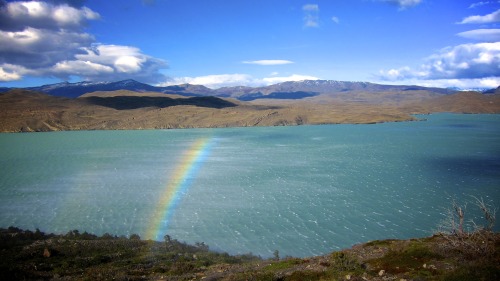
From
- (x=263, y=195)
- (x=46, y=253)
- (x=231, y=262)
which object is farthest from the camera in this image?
(x=263, y=195)

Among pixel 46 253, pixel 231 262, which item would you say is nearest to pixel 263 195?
pixel 231 262

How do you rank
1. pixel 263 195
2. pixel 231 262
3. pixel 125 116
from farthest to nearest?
pixel 125 116 < pixel 263 195 < pixel 231 262

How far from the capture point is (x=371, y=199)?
3488 centimetres

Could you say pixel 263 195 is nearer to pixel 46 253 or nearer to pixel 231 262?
pixel 231 262

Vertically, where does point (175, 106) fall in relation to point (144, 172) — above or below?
above

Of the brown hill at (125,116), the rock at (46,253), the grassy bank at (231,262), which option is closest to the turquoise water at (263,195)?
the grassy bank at (231,262)

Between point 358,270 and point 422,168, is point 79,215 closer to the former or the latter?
point 358,270

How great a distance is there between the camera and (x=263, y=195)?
37125 mm

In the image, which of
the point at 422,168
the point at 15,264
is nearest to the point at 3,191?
the point at 15,264

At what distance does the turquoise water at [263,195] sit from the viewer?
87.2 feet

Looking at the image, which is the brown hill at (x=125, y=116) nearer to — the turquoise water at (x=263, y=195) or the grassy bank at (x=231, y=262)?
the turquoise water at (x=263, y=195)

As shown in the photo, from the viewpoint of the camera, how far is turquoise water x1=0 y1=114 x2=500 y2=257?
26.6 metres

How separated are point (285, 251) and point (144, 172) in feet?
113

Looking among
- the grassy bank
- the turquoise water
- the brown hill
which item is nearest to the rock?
the grassy bank
